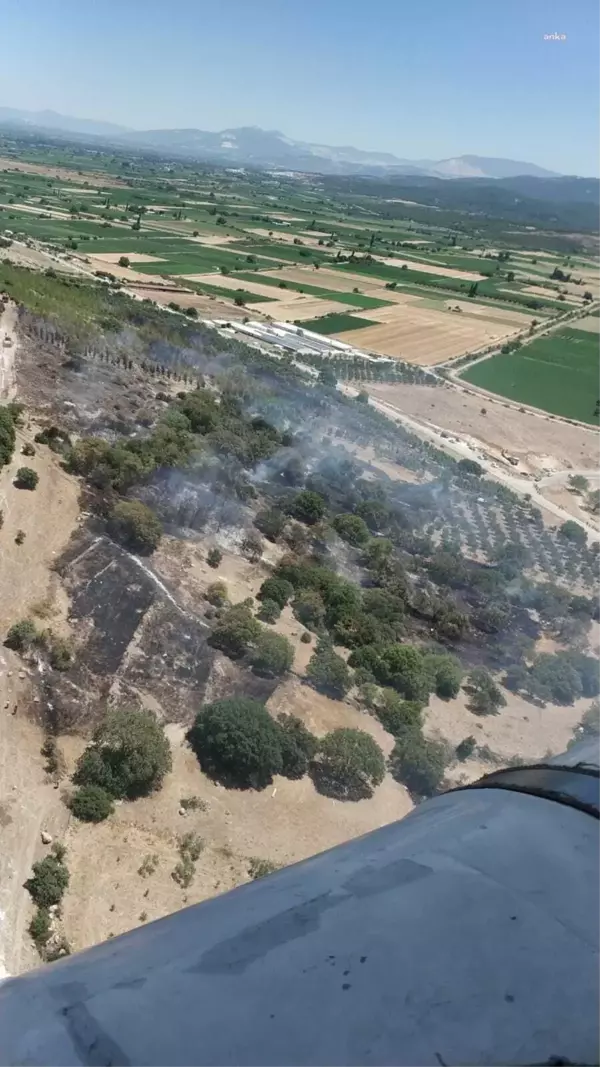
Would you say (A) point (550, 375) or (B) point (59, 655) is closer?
(B) point (59, 655)

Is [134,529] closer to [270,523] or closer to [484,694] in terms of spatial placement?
[270,523]

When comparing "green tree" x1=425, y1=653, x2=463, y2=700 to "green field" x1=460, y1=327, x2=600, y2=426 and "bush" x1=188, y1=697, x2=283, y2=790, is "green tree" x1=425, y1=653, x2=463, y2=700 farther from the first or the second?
"green field" x1=460, y1=327, x2=600, y2=426

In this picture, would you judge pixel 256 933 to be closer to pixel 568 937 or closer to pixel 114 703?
pixel 568 937

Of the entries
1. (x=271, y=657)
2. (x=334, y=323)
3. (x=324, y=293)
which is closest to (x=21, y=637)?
(x=271, y=657)

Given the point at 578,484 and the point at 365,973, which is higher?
the point at 365,973

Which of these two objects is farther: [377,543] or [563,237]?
[563,237]

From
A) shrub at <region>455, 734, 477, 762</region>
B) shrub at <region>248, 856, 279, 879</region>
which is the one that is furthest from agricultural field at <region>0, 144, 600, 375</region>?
shrub at <region>248, 856, 279, 879</region>

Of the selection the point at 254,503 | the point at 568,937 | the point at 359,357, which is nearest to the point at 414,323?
the point at 359,357
